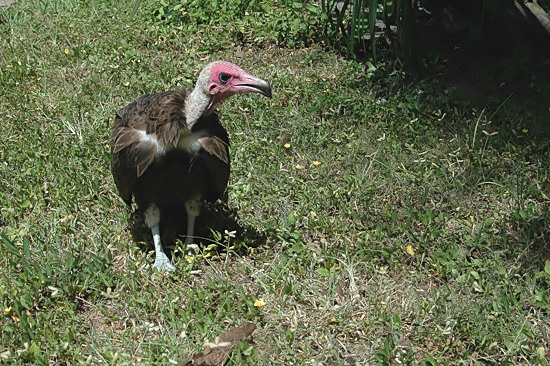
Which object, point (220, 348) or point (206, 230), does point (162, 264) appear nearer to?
point (206, 230)

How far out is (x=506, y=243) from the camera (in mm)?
4246

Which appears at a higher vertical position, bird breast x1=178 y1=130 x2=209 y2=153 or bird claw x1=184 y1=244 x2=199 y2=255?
bird breast x1=178 y1=130 x2=209 y2=153

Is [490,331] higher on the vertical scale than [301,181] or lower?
higher

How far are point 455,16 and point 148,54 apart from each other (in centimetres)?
258

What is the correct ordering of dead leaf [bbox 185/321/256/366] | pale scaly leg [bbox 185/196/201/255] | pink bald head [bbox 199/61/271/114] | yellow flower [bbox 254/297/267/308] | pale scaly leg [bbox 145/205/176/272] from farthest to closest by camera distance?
1. pale scaly leg [bbox 185/196/201/255]
2. pale scaly leg [bbox 145/205/176/272]
3. pink bald head [bbox 199/61/271/114]
4. yellow flower [bbox 254/297/267/308]
5. dead leaf [bbox 185/321/256/366]

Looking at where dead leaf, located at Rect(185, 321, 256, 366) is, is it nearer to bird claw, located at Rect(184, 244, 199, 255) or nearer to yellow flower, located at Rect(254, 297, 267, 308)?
yellow flower, located at Rect(254, 297, 267, 308)

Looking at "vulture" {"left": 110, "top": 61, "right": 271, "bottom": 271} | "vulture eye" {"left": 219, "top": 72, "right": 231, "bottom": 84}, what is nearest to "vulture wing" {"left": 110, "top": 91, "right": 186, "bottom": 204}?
"vulture" {"left": 110, "top": 61, "right": 271, "bottom": 271}

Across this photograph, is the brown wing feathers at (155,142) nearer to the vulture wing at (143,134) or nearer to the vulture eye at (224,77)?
the vulture wing at (143,134)

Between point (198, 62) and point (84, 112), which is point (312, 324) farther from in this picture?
point (198, 62)

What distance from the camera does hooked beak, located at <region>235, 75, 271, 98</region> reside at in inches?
156

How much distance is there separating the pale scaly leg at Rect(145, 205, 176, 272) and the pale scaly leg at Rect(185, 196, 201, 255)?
15 cm

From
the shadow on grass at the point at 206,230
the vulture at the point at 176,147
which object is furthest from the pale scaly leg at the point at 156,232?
the shadow on grass at the point at 206,230

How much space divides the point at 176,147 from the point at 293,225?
0.89m

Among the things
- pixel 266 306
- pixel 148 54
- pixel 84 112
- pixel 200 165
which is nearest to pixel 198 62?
pixel 148 54
